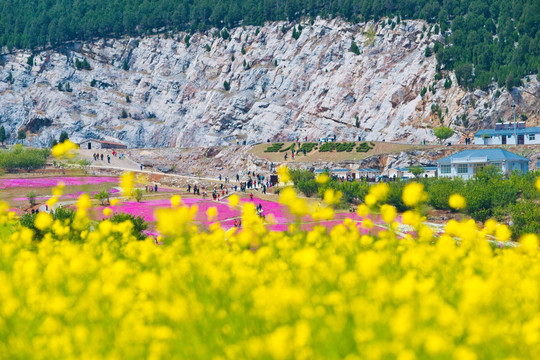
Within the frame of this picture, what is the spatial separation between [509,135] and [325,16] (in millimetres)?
58170

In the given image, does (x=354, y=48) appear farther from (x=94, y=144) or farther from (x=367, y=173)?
(x=94, y=144)

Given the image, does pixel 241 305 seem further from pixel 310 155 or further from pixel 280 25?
pixel 280 25

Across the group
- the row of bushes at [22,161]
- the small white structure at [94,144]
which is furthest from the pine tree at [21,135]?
the row of bushes at [22,161]

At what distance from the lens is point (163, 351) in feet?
16.1

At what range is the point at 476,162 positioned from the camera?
6362 centimetres

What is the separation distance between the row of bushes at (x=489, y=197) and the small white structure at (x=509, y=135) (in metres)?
28.4

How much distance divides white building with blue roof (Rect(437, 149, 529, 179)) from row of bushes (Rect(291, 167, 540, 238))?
36.7 feet

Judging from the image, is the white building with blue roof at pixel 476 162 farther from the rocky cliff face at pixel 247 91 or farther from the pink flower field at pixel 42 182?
the pink flower field at pixel 42 182

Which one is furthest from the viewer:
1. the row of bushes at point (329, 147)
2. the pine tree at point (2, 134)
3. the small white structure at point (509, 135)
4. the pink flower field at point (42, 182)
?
the pine tree at point (2, 134)

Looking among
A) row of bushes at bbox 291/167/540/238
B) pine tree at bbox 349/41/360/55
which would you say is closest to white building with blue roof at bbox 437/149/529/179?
row of bushes at bbox 291/167/540/238

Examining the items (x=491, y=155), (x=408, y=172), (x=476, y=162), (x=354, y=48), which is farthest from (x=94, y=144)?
(x=491, y=155)

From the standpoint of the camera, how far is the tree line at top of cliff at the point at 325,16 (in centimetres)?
9681

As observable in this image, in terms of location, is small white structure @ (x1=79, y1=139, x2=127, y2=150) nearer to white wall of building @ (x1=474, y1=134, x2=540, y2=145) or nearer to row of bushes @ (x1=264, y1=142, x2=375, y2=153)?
row of bushes @ (x1=264, y1=142, x2=375, y2=153)

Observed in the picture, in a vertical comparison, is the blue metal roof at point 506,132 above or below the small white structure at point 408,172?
above
